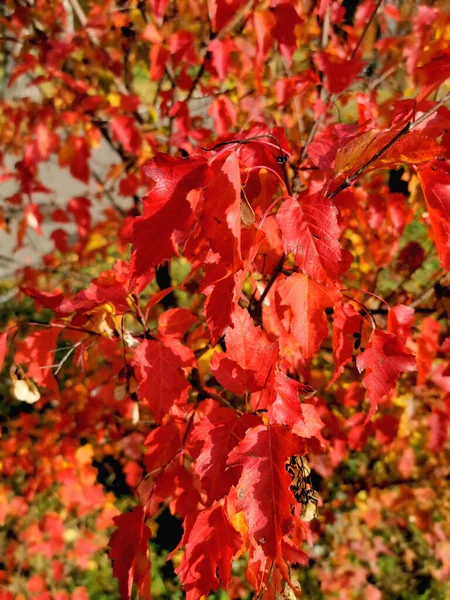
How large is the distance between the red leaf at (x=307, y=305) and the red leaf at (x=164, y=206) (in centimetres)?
40

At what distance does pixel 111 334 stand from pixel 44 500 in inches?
105

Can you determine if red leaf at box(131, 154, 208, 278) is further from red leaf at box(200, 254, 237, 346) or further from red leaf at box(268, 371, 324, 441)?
red leaf at box(268, 371, 324, 441)

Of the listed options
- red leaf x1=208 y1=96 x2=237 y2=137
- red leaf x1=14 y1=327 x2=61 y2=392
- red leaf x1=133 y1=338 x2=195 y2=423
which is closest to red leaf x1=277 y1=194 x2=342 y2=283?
red leaf x1=133 y1=338 x2=195 y2=423

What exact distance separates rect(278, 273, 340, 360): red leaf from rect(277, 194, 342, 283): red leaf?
17cm

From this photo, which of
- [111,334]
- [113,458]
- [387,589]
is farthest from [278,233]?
[387,589]

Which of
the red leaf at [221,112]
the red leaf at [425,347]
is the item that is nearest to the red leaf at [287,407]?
the red leaf at [425,347]

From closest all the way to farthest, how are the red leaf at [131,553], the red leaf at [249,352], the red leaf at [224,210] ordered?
the red leaf at [224,210] < the red leaf at [249,352] < the red leaf at [131,553]

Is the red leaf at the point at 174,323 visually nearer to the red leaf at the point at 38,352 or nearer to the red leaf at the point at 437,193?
the red leaf at the point at 38,352

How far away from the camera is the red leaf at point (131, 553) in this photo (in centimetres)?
144

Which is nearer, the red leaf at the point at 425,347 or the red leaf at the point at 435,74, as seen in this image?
the red leaf at the point at 435,74

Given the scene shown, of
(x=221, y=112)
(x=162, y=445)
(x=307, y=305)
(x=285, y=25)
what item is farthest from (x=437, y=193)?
(x=221, y=112)

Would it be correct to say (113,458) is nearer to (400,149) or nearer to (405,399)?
(405,399)

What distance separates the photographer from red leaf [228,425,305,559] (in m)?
1.07

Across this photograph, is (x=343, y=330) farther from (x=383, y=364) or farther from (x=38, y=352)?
(x=38, y=352)
